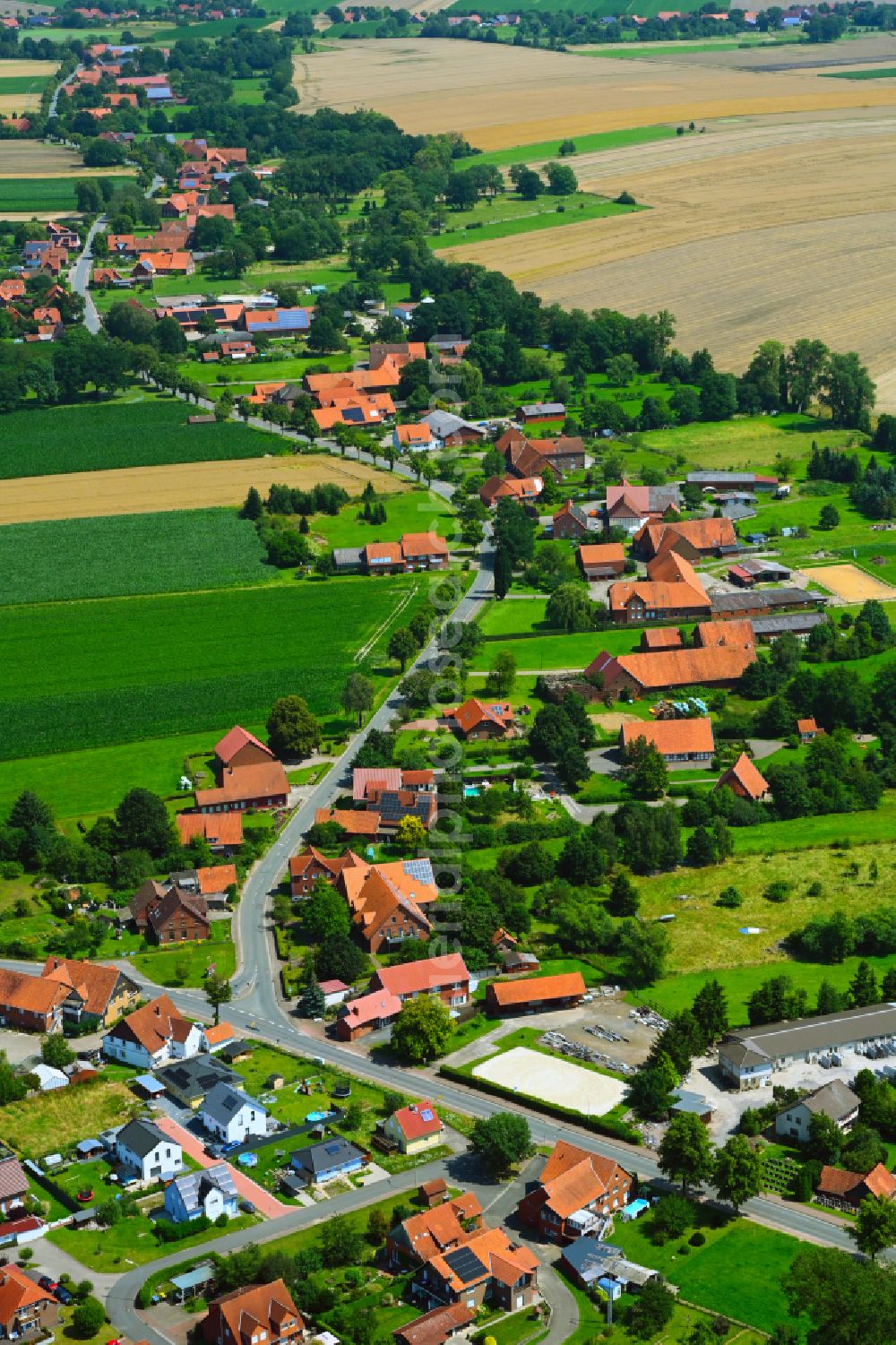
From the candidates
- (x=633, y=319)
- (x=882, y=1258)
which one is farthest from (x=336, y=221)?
(x=882, y=1258)

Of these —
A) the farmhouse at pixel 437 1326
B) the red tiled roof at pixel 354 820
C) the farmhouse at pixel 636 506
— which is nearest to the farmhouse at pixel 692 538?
the farmhouse at pixel 636 506

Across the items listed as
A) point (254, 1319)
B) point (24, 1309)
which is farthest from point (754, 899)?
point (24, 1309)

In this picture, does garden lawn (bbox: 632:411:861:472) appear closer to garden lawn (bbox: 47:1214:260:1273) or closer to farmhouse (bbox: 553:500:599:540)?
farmhouse (bbox: 553:500:599:540)

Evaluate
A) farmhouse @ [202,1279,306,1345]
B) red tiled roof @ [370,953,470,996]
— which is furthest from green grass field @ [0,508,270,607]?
farmhouse @ [202,1279,306,1345]

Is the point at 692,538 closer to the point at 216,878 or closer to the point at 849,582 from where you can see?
the point at 849,582

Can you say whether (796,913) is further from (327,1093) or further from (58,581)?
(58,581)

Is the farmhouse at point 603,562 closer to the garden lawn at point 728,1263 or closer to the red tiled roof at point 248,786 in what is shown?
the red tiled roof at point 248,786
